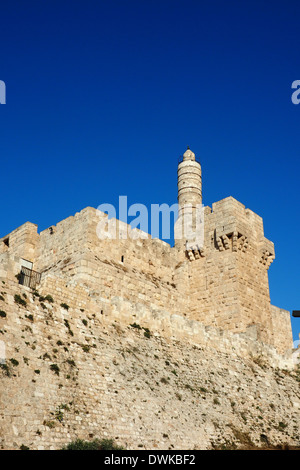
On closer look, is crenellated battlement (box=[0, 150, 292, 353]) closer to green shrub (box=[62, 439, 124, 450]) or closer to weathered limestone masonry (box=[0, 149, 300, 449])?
weathered limestone masonry (box=[0, 149, 300, 449])

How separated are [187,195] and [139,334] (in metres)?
11.3

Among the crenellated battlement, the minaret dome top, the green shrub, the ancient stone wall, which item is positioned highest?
the minaret dome top

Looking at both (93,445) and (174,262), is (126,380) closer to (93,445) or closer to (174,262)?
(93,445)

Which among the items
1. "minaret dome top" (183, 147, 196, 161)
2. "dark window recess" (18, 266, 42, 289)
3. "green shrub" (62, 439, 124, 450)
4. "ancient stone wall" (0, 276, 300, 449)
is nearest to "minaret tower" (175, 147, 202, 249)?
"minaret dome top" (183, 147, 196, 161)

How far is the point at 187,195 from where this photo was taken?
2448 centimetres

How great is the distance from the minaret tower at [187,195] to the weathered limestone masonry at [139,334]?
0.11 m

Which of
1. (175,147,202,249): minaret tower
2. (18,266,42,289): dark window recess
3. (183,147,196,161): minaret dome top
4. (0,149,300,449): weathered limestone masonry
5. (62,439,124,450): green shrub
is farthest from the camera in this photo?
(183,147,196,161): minaret dome top

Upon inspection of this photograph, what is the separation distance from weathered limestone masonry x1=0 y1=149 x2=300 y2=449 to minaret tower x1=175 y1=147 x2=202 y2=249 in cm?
11

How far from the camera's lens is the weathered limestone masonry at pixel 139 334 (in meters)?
10.4

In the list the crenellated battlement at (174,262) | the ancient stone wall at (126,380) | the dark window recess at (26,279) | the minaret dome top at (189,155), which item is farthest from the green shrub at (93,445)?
the minaret dome top at (189,155)

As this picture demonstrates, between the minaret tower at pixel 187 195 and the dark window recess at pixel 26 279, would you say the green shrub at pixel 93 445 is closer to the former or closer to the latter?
the dark window recess at pixel 26 279

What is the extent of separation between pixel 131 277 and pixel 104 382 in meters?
7.55

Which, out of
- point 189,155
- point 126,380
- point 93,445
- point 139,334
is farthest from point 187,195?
point 93,445

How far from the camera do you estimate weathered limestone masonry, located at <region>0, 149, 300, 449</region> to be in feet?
34.0
